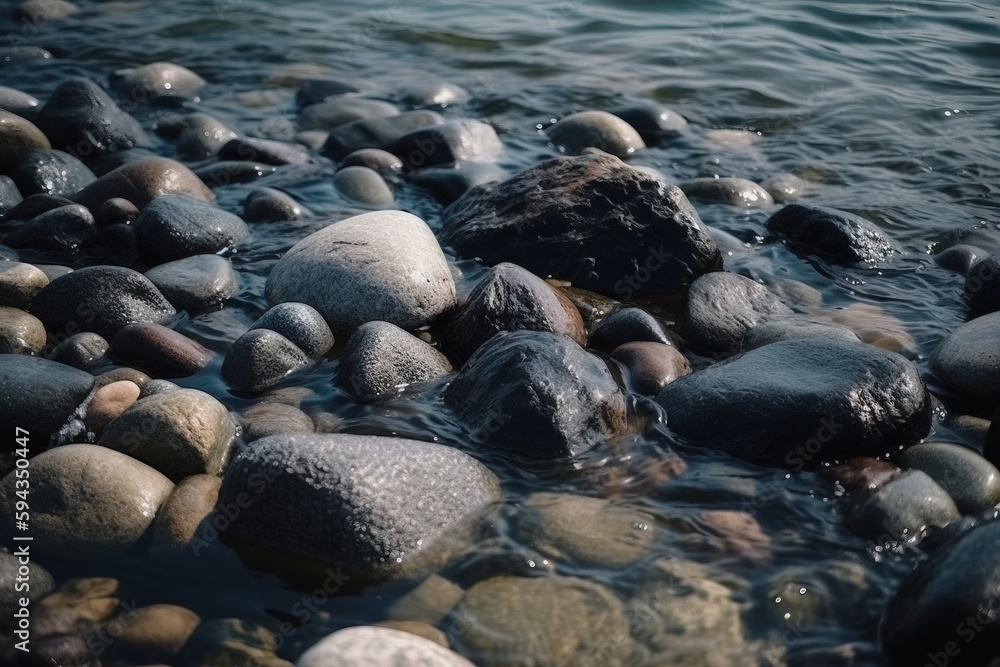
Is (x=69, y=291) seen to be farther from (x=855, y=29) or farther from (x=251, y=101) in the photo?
(x=855, y=29)

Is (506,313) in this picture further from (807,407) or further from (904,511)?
(904,511)

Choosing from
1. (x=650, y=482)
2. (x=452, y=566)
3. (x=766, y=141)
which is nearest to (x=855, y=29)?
(x=766, y=141)

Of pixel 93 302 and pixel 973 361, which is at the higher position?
pixel 93 302

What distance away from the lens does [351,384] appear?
4.78 m

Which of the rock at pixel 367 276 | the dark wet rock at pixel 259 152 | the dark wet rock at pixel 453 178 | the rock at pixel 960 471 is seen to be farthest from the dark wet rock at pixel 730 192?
the rock at pixel 960 471

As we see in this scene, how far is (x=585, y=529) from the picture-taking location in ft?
12.7

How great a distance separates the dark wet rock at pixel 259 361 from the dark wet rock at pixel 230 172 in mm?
3147

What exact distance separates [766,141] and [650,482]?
5.97 meters

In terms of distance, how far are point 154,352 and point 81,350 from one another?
14.8 inches

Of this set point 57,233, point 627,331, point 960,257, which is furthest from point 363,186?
point 960,257

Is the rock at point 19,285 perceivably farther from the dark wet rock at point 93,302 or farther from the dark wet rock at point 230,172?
the dark wet rock at point 230,172

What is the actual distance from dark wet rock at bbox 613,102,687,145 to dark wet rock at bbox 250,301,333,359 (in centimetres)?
506

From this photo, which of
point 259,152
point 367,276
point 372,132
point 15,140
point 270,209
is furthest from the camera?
point 372,132

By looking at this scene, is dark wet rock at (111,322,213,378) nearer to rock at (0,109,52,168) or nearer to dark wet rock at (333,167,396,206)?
dark wet rock at (333,167,396,206)
